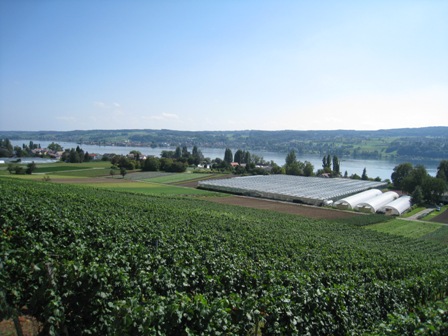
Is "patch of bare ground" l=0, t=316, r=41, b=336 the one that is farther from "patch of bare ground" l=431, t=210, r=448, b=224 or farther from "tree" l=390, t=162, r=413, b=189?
"tree" l=390, t=162, r=413, b=189

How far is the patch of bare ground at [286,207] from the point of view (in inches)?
1662

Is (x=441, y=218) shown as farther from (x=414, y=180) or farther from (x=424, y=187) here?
(x=414, y=180)

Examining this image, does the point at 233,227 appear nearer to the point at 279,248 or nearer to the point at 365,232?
the point at 279,248

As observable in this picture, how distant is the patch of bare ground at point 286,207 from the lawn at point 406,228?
500cm

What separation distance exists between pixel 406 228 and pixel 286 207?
15922 mm

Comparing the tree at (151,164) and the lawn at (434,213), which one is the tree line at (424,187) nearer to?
the lawn at (434,213)

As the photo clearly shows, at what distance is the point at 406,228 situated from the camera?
3684 cm

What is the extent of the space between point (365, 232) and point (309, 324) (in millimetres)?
27263

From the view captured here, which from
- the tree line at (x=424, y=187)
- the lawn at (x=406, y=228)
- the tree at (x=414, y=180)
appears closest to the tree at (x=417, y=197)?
the tree line at (x=424, y=187)

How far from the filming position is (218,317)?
6.09 m

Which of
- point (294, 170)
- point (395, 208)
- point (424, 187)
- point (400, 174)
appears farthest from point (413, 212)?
point (294, 170)

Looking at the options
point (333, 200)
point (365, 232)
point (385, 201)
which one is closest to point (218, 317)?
point (365, 232)

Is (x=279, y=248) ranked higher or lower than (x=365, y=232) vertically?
higher

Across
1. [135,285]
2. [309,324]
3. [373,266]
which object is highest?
[135,285]
